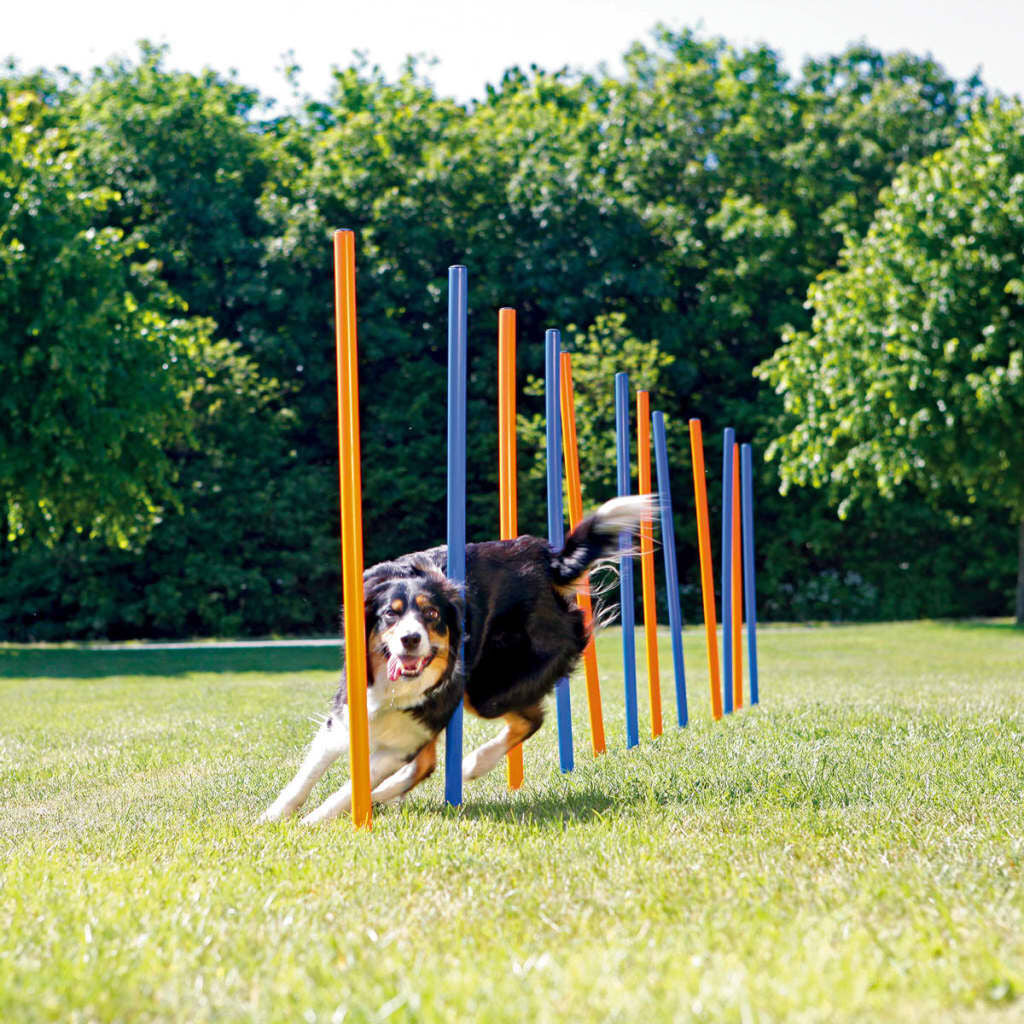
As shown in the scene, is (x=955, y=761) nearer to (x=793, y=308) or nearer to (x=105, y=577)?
(x=105, y=577)

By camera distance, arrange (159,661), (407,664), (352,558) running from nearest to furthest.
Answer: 1. (352,558)
2. (407,664)
3. (159,661)

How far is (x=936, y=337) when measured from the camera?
664 inches

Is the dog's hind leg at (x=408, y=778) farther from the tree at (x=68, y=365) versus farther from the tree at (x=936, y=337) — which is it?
the tree at (x=936, y=337)

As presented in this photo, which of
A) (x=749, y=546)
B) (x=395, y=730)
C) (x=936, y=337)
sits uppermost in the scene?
(x=936, y=337)

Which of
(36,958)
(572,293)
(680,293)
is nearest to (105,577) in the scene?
(572,293)

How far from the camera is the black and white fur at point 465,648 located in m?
4.77

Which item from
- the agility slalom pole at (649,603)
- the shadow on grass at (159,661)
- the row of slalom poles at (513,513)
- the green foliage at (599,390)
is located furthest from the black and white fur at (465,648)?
the green foliage at (599,390)

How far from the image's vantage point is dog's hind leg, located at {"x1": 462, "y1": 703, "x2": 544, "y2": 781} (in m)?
5.46

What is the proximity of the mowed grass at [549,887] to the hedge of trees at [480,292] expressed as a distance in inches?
558

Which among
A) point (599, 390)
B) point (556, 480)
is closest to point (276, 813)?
point (556, 480)

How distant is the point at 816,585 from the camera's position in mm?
24016

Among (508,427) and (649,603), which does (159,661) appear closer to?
(649,603)

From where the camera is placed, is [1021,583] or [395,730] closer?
[395,730]

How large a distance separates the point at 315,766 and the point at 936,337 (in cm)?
1405
